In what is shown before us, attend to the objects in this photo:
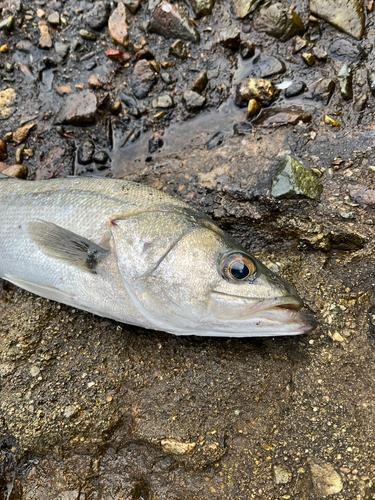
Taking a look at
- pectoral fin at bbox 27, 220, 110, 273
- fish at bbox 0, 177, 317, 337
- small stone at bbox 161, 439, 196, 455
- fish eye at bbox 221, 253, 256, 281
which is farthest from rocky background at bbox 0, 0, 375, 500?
fish eye at bbox 221, 253, 256, 281

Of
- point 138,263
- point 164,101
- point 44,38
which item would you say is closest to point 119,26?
point 44,38

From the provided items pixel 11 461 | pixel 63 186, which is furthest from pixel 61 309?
pixel 11 461

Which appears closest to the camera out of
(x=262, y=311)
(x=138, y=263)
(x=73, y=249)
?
(x=262, y=311)

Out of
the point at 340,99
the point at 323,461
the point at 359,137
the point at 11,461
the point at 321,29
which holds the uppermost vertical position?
the point at 321,29

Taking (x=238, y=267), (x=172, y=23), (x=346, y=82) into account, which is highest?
(x=172, y=23)

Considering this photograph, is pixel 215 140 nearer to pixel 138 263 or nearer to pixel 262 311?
pixel 138 263

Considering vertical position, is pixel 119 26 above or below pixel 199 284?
above

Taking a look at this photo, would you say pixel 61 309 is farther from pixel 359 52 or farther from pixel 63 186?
pixel 359 52
